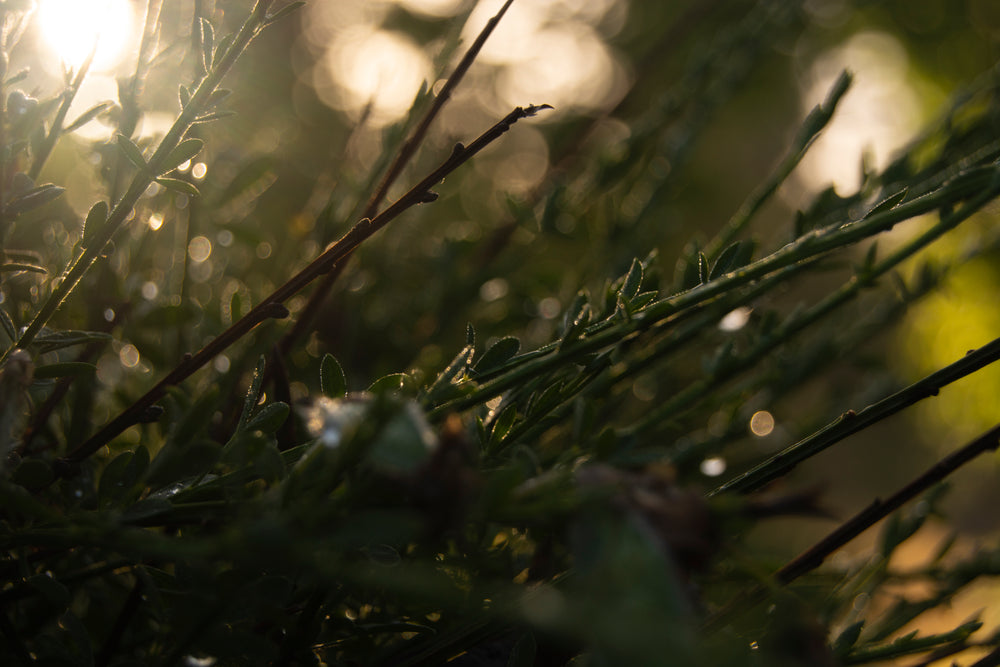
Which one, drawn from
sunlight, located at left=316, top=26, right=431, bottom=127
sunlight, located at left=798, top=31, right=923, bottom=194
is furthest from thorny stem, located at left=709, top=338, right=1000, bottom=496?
sunlight, located at left=798, top=31, right=923, bottom=194

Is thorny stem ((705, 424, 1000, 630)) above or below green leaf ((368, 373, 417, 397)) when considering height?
below

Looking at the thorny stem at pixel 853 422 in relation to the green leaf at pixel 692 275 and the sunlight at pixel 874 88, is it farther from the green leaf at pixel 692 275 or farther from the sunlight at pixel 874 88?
the sunlight at pixel 874 88

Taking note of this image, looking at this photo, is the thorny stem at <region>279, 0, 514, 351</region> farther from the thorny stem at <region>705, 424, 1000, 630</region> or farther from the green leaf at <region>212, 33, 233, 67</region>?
the thorny stem at <region>705, 424, 1000, 630</region>

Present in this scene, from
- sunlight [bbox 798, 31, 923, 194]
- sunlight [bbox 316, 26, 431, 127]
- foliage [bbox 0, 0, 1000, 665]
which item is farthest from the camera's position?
sunlight [bbox 798, 31, 923, 194]

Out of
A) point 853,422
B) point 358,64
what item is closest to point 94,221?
point 853,422

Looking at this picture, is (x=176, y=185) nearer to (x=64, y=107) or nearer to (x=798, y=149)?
(x=64, y=107)
